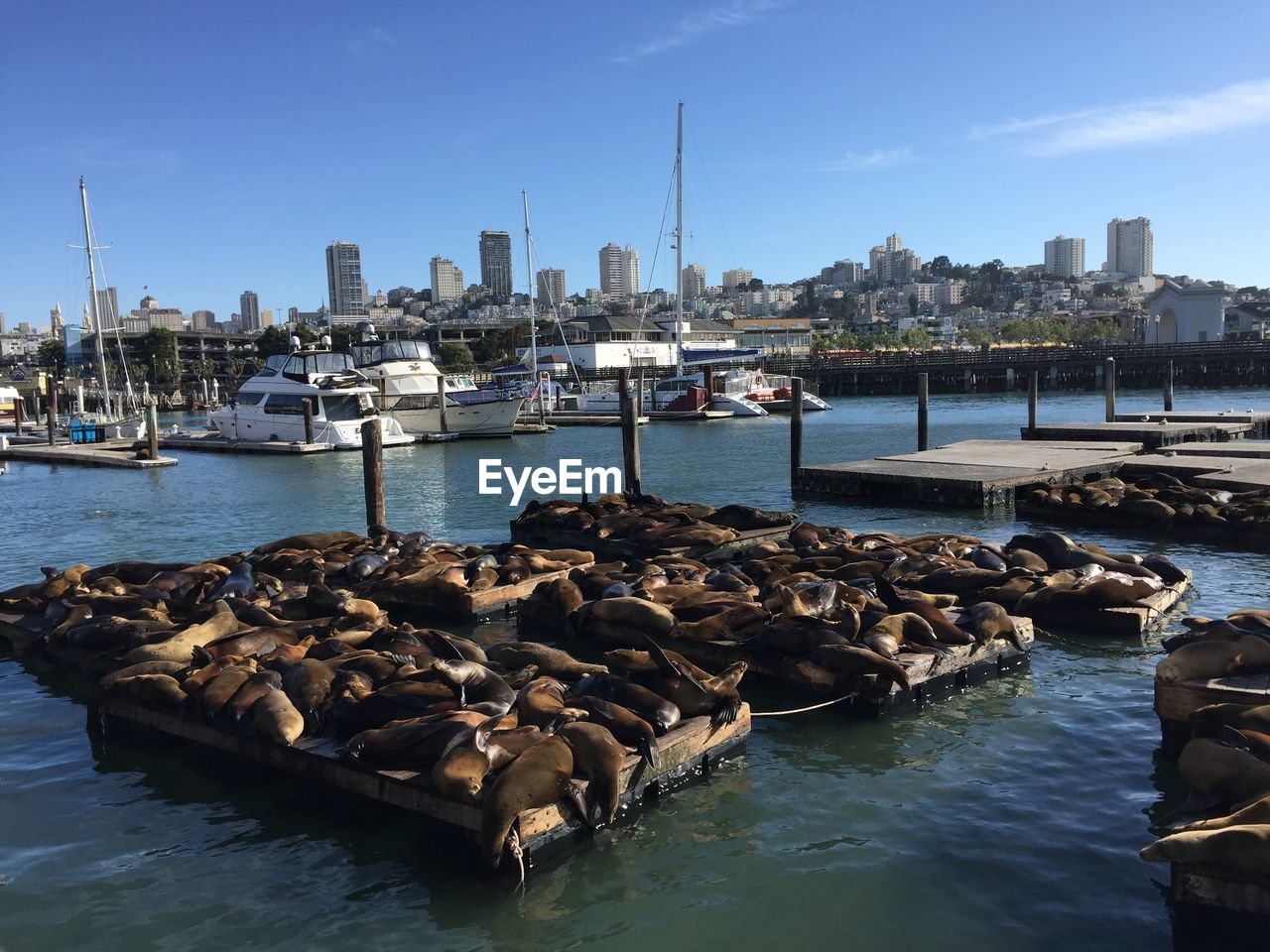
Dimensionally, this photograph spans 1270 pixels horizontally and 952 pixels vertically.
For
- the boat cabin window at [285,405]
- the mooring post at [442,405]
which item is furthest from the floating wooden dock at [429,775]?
the mooring post at [442,405]

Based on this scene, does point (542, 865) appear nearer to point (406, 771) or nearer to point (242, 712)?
point (406, 771)

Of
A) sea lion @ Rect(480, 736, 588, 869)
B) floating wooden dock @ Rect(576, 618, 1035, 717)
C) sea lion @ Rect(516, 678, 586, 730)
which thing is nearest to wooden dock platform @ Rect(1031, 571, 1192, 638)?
floating wooden dock @ Rect(576, 618, 1035, 717)

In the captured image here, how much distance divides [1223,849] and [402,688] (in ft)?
15.0

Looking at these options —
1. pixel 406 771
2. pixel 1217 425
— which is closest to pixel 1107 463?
pixel 1217 425

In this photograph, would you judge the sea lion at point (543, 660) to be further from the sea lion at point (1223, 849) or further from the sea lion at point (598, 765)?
the sea lion at point (1223, 849)

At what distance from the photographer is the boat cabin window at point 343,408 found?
38.2 m

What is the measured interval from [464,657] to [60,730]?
11.3ft

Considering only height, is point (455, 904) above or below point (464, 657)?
below

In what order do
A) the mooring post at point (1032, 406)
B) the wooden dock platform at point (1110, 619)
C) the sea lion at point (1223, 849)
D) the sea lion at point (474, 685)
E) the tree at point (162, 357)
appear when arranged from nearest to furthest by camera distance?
the sea lion at point (1223, 849) < the sea lion at point (474, 685) < the wooden dock platform at point (1110, 619) < the mooring post at point (1032, 406) < the tree at point (162, 357)

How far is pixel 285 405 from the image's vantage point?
38969mm

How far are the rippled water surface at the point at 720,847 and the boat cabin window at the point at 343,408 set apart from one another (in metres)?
29.2

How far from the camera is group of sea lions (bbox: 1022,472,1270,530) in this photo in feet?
47.7

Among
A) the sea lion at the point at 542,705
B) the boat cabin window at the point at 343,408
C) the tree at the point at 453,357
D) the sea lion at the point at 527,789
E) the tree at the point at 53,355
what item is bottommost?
the sea lion at the point at 527,789

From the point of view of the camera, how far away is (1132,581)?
32.1 ft
